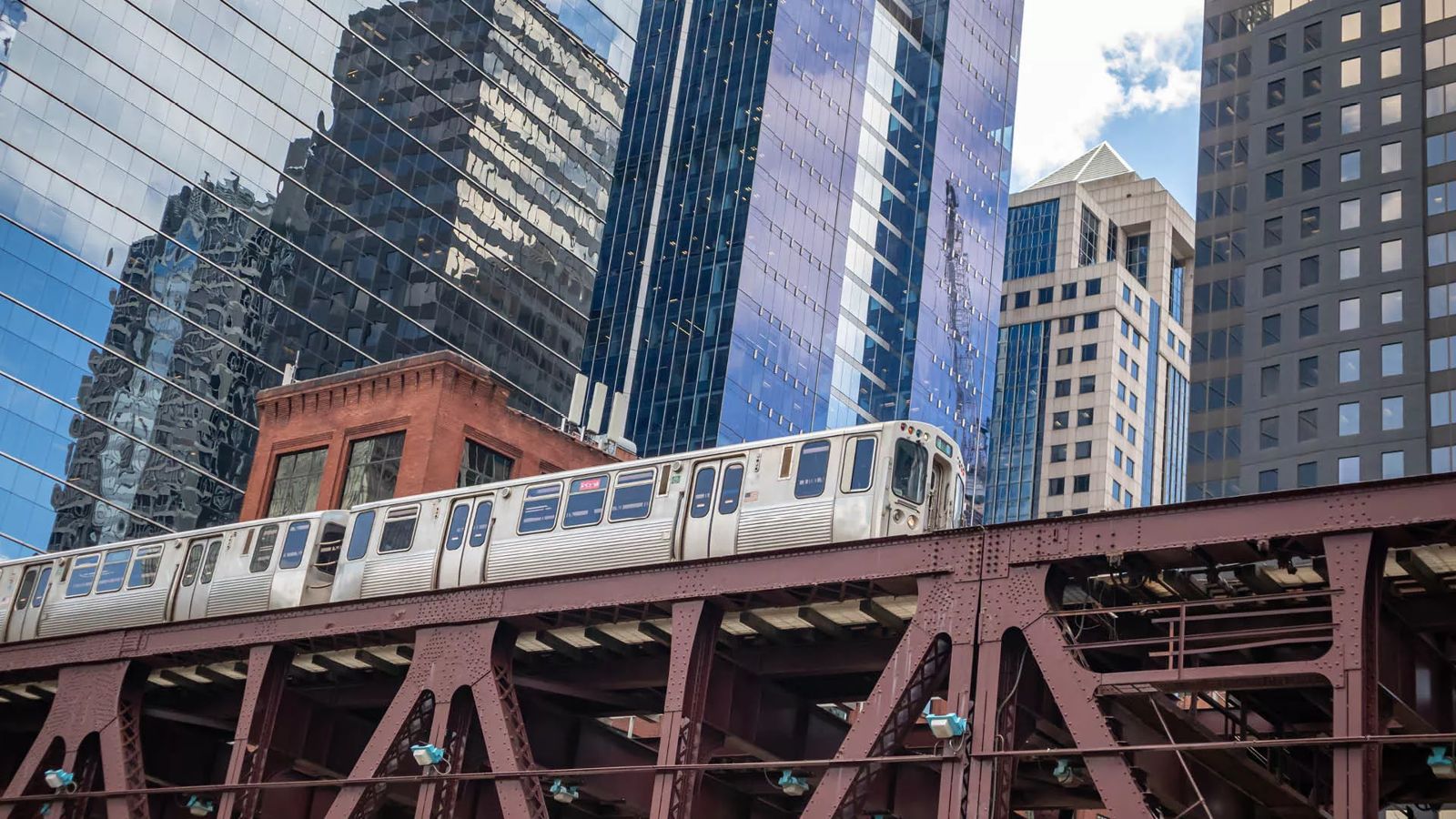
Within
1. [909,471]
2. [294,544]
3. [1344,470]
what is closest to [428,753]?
[909,471]

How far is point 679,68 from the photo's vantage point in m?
121

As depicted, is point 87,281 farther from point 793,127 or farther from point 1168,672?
point 1168,672

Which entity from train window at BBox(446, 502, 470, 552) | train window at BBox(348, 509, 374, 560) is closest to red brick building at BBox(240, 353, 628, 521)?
train window at BBox(348, 509, 374, 560)

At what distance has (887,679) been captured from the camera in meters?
23.9

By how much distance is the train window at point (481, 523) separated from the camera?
33.1 m

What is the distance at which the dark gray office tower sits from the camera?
Result: 7681 cm

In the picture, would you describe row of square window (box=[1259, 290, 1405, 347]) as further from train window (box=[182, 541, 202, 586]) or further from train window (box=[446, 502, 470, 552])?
train window (box=[182, 541, 202, 586])

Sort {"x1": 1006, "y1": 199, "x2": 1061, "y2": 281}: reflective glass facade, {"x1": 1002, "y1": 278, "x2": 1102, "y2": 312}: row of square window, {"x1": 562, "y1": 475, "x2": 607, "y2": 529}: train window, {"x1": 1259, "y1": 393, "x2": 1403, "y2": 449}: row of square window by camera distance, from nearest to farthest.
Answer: {"x1": 562, "y1": 475, "x2": 607, "y2": 529}: train window, {"x1": 1259, "y1": 393, "x2": 1403, "y2": 449}: row of square window, {"x1": 1002, "y1": 278, "x2": 1102, "y2": 312}: row of square window, {"x1": 1006, "y1": 199, "x2": 1061, "y2": 281}: reflective glass facade

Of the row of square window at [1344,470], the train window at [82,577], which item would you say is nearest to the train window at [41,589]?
the train window at [82,577]

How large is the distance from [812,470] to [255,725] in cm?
1204

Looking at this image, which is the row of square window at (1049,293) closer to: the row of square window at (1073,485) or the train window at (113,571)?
the row of square window at (1073,485)

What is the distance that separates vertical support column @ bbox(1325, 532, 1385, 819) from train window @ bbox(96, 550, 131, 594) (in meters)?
29.1

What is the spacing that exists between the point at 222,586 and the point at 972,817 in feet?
70.6

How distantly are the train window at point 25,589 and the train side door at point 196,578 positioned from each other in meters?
5.21
